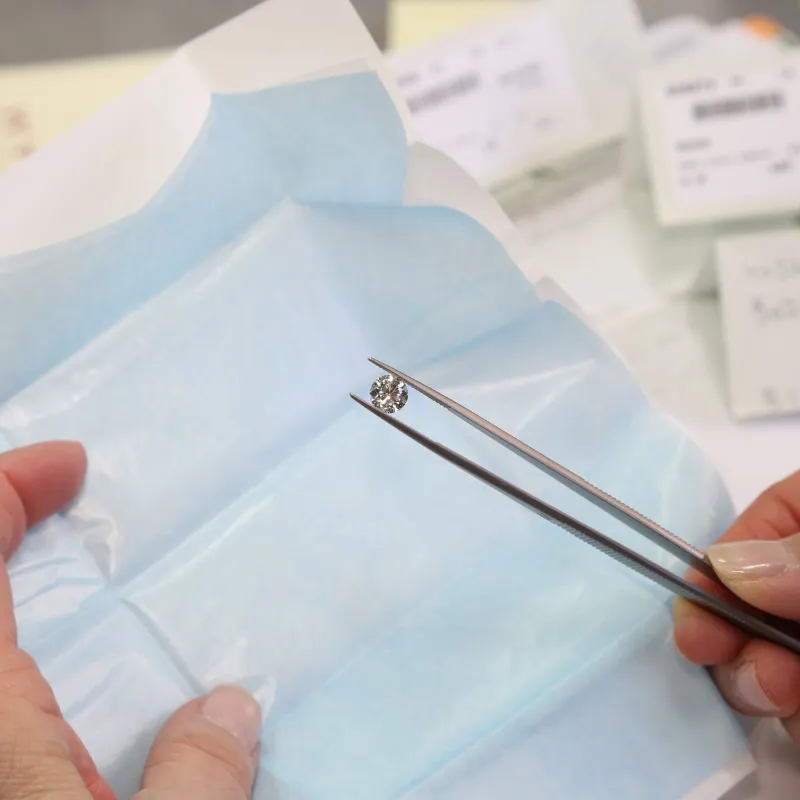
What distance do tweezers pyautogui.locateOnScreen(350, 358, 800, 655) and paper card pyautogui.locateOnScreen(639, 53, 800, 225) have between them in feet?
1.21

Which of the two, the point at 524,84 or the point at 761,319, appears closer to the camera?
the point at 761,319

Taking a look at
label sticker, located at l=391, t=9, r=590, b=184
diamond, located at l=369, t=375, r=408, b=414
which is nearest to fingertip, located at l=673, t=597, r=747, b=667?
diamond, located at l=369, t=375, r=408, b=414

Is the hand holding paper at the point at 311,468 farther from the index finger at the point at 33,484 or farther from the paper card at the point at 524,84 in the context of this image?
the paper card at the point at 524,84

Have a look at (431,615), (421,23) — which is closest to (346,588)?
(431,615)

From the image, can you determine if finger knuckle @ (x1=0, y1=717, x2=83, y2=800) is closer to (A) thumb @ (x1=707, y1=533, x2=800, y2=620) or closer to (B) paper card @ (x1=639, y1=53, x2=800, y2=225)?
(A) thumb @ (x1=707, y1=533, x2=800, y2=620)

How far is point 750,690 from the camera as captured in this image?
1.53 feet

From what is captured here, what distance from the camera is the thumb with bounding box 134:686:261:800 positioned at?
0.38 metres

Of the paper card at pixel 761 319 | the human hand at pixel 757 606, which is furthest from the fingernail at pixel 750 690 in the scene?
the paper card at pixel 761 319

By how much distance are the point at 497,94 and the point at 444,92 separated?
0.05 m

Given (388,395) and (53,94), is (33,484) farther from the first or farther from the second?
(53,94)

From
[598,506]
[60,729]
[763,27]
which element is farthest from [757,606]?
[763,27]

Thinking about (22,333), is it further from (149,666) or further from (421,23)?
(421,23)

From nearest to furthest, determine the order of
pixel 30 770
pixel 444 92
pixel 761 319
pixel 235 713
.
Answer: pixel 30 770 < pixel 235 713 < pixel 761 319 < pixel 444 92

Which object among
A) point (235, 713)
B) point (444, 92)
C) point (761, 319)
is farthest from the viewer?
point (444, 92)
